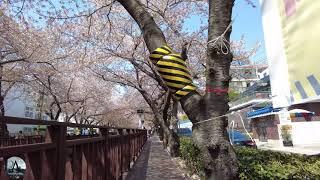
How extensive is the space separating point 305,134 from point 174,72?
27.4 metres

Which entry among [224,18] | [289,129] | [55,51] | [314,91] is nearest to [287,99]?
[314,91]

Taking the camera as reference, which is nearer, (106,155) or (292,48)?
(292,48)

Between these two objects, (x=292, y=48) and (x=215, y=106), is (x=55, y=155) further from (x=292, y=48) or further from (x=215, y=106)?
(x=292, y=48)

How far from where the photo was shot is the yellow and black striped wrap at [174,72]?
16.0 ft

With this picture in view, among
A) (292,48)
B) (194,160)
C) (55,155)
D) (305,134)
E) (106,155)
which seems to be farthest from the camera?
(305,134)

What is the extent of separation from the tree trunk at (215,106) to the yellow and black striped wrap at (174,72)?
112 mm

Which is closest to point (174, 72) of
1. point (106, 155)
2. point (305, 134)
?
point (106, 155)

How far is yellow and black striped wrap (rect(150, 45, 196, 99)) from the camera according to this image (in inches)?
192

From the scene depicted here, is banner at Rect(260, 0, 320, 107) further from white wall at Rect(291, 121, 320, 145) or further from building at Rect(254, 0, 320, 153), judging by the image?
white wall at Rect(291, 121, 320, 145)

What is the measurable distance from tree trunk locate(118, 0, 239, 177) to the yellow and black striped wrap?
4.4 inches

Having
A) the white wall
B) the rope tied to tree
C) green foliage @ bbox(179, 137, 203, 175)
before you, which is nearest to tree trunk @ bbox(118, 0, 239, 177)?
the rope tied to tree

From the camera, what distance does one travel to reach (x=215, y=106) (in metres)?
4.74

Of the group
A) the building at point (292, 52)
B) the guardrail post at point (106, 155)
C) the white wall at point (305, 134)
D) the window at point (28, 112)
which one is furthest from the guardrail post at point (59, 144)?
the window at point (28, 112)

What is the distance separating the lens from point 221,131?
4.69 meters
